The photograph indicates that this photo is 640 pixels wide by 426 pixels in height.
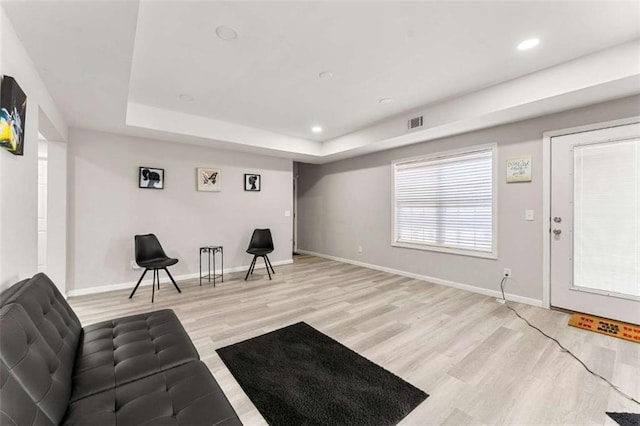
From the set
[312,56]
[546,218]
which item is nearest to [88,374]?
[312,56]

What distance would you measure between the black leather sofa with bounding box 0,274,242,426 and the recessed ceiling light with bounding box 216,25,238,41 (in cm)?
213

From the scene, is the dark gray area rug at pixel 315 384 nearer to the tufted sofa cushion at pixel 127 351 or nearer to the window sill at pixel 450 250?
the tufted sofa cushion at pixel 127 351

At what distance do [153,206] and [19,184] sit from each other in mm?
2636

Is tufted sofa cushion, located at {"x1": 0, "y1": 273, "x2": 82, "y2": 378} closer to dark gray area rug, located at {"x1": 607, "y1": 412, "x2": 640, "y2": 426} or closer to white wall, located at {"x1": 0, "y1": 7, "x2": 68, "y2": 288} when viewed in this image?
white wall, located at {"x1": 0, "y1": 7, "x2": 68, "y2": 288}

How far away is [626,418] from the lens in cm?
158

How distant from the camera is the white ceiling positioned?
1.89 meters

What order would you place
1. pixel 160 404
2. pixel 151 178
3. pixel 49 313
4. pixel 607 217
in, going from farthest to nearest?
pixel 151 178 < pixel 607 217 < pixel 49 313 < pixel 160 404

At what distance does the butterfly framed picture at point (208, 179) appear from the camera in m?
4.69

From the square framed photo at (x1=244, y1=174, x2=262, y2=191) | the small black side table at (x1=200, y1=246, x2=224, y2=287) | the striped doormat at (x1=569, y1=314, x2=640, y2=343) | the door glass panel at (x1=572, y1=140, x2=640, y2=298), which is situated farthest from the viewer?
the square framed photo at (x1=244, y1=174, x2=262, y2=191)

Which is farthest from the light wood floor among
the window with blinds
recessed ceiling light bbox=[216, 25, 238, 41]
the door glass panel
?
recessed ceiling light bbox=[216, 25, 238, 41]

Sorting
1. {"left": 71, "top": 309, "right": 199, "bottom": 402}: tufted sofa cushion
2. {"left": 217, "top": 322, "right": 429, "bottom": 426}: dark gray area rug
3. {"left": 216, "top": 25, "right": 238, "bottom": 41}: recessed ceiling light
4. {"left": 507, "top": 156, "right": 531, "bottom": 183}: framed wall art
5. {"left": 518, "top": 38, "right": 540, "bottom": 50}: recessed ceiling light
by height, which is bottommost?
{"left": 217, "top": 322, "right": 429, "bottom": 426}: dark gray area rug

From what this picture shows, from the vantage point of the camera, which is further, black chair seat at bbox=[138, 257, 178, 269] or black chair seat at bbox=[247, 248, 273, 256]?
black chair seat at bbox=[247, 248, 273, 256]

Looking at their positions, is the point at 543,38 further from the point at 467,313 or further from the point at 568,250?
the point at 467,313

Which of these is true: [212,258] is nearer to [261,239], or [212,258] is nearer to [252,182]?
[261,239]
